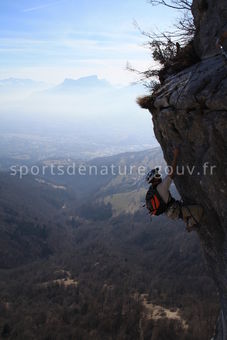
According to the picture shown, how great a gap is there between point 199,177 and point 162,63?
5.23 meters

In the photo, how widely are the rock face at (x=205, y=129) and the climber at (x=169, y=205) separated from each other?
236mm

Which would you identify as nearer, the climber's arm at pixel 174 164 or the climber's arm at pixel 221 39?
the climber's arm at pixel 221 39

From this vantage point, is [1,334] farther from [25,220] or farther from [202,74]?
[25,220]

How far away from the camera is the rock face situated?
8.01 m

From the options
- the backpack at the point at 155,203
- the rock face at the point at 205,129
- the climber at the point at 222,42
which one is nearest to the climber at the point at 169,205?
the backpack at the point at 155,203

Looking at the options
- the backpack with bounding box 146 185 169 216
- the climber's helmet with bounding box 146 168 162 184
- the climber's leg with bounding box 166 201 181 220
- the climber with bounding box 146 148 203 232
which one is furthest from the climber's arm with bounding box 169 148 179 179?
the climber's leg with bounding box 166 201 181 220

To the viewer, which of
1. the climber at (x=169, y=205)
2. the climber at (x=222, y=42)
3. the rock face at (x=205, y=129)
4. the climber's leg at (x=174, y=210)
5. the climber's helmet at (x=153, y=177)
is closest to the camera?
the rock face at (x=205, y=129)

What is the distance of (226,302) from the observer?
33.3 feet

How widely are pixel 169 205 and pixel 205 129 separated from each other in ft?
7.74

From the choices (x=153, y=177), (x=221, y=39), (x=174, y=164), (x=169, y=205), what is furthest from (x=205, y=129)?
(x=169, y=205)

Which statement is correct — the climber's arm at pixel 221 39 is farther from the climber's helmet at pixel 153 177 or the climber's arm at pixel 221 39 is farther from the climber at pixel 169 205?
the climber's helmet at pixel 153 177

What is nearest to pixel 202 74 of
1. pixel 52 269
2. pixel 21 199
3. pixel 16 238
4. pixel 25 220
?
pixel 52 269

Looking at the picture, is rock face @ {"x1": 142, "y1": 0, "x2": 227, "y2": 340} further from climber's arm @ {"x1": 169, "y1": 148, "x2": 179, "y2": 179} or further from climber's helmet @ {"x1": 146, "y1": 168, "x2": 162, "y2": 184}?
climber's helmet @ {"x1": 146, "y1": 168, "x2": 162, "y2": 184}

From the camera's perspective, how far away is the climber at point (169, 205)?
9641 mm
